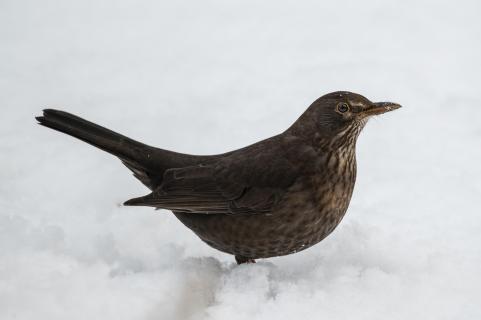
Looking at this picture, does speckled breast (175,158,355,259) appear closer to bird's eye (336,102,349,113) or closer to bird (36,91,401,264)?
bird (36,91,401,264)

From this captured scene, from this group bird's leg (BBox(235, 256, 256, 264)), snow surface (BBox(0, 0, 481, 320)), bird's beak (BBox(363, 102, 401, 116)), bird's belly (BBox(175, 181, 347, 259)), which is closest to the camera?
snow surface (BBox(0, 0, 481, 320))

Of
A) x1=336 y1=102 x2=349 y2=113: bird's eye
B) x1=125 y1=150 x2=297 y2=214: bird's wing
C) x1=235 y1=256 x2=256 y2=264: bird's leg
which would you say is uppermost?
x1=336 y1=102 x2=349 y2=113: bird's eye

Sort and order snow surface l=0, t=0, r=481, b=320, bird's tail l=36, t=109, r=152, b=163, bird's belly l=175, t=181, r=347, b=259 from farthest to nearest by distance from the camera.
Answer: bird's tail l=36, t=109, r=152, b=163, bird's belly l=175, t=181, r=347, b=259, snow surface l=0, t=0, r=481, b=320

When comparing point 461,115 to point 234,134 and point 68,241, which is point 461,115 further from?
point 68,241

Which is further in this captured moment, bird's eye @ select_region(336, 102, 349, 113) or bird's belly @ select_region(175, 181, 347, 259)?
bird's eye @ select_region(336, 102, 349, 113)

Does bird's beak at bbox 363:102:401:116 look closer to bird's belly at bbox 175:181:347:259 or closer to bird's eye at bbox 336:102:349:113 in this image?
bird's eye at bbox 336:102:349:113

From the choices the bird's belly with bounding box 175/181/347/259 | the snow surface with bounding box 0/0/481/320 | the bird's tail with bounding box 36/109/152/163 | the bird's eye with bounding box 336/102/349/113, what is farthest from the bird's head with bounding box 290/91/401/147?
the bird's tail with bounding box 36/109/152/163

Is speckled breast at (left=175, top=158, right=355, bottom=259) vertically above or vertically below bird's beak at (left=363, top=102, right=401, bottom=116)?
below
